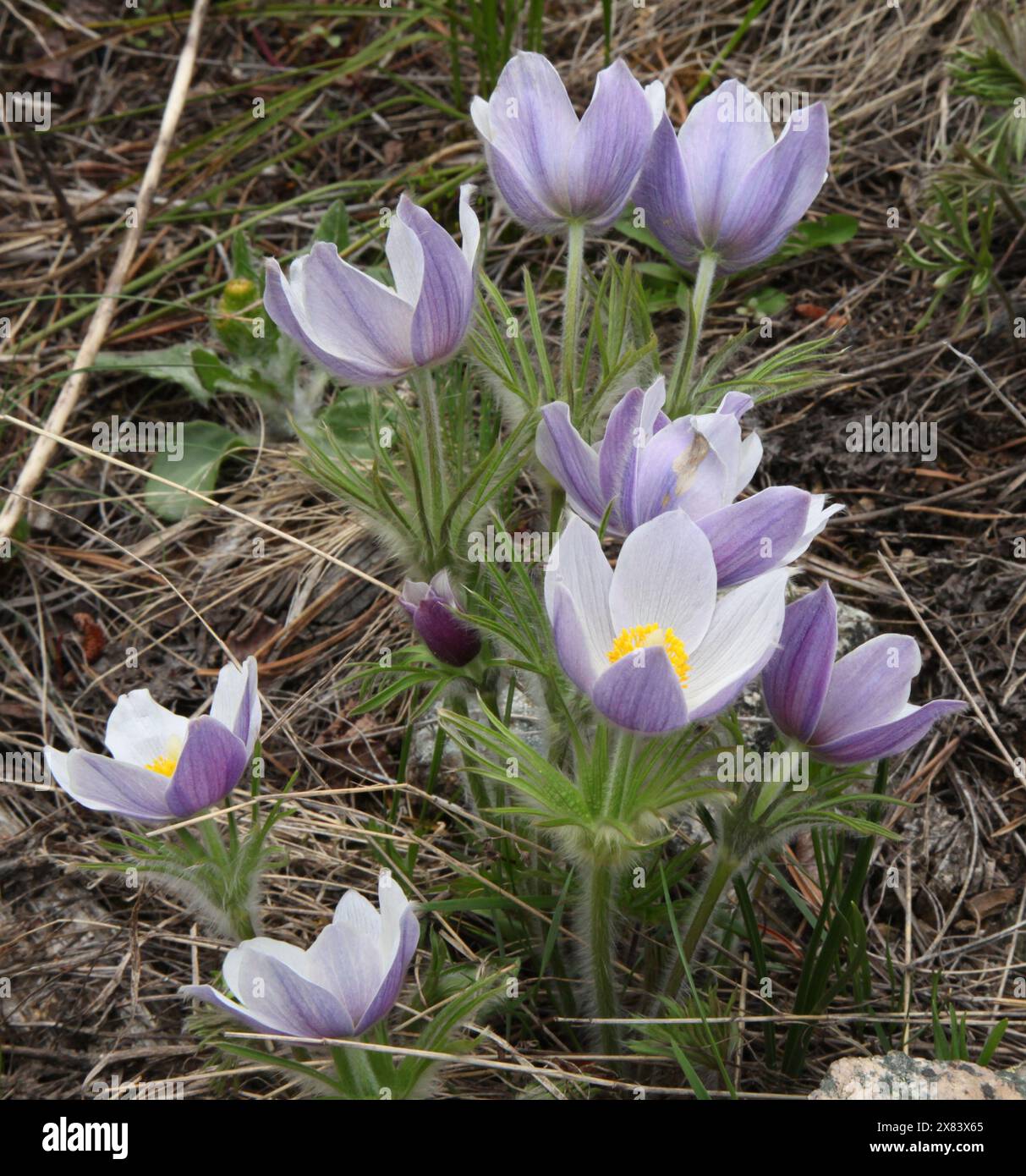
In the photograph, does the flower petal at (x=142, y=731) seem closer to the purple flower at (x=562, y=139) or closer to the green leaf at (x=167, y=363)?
the purple flower at (x=562, y=139)

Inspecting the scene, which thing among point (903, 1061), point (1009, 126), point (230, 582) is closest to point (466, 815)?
point (903, 1061)

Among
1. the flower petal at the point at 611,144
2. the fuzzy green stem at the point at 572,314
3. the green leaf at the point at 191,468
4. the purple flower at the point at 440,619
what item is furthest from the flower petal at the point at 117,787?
the green leaf at the point at 191,468

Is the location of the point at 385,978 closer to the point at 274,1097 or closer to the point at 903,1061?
the point at 274,1097

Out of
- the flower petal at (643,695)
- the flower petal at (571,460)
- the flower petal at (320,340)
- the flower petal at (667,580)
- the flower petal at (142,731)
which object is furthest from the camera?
the flower petal at (142,731)

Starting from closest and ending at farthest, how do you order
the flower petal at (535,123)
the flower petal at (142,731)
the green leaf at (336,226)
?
the flower petal at (535,123), the flower petal at (142,731), the green leaf at (336,226)

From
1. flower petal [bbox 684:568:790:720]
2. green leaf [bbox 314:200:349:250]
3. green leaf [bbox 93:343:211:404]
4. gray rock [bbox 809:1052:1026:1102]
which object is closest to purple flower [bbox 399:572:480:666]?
flower petal [bbox 684:568:790:720]

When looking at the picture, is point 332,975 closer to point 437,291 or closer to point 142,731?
point 142,731
